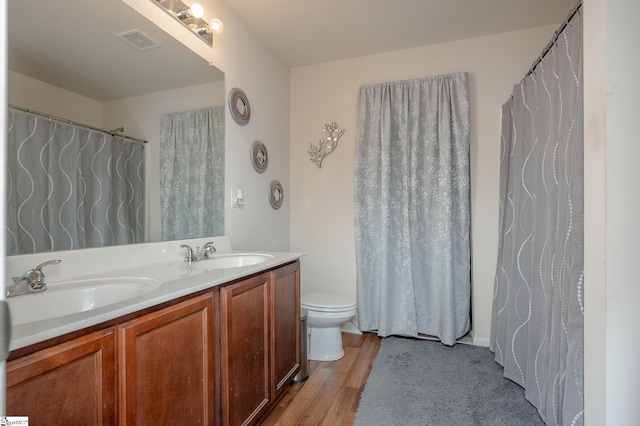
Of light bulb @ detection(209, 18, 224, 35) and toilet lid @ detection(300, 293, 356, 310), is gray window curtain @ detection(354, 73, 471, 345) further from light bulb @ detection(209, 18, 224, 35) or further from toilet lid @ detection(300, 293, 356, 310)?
light bulb @ detection(209, 18, 224, 35)

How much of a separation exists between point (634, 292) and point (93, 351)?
4.84 ft

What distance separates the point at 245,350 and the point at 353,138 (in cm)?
204

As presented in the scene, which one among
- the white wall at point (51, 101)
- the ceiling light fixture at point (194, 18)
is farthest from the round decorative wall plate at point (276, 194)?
the white wall at point (51, 101)

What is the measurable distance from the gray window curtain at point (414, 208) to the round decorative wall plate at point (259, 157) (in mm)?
806

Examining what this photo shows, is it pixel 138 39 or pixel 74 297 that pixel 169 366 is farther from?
pixel 138 39

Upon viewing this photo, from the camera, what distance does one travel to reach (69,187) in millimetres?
1151

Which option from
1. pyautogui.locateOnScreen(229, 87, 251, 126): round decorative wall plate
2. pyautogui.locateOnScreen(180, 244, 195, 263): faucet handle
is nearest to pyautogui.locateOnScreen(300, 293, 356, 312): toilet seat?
pyautogui.locateOnScreen(180, 244, 195, 263): faucet handle

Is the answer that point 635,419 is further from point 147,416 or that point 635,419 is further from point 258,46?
point 258,46

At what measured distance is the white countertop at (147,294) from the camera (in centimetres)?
64

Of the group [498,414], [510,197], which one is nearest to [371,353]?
[498,414]

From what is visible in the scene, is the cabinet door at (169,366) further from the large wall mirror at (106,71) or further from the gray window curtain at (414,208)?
the gray window curtain at (414,208)

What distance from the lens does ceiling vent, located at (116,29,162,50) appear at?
4.60 ft

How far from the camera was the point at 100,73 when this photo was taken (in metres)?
1.30

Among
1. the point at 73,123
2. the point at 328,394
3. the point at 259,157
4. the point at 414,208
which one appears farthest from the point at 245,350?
the point at 414,208
